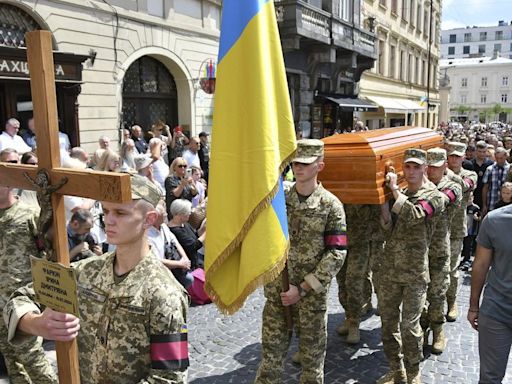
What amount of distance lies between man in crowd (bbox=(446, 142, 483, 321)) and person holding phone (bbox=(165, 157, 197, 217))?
11.7 ft

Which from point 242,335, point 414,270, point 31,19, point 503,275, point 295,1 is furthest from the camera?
point 295,1

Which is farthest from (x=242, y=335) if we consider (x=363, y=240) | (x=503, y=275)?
(x=503, y=275)

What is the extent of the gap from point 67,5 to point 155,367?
8.84m

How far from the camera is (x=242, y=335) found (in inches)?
198

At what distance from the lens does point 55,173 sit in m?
1.91

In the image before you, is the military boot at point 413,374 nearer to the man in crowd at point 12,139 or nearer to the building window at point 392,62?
the man in crowd at point 12,139

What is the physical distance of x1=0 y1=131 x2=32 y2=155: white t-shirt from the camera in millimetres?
6938

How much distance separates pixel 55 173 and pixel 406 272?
304 centimetres

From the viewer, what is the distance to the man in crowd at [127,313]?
196 centimetres

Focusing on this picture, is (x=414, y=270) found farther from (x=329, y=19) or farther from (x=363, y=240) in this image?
(x=329, y=19)

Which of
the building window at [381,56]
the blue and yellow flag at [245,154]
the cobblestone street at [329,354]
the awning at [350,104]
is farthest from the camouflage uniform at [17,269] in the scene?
the building window at [381,56]

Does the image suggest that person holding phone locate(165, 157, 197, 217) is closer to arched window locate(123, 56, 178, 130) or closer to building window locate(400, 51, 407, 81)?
arched window locate(123, 56, 178, 130)

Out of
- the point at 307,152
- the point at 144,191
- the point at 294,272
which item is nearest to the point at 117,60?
the point at 307,152

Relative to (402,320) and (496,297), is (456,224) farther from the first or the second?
(496,297)
